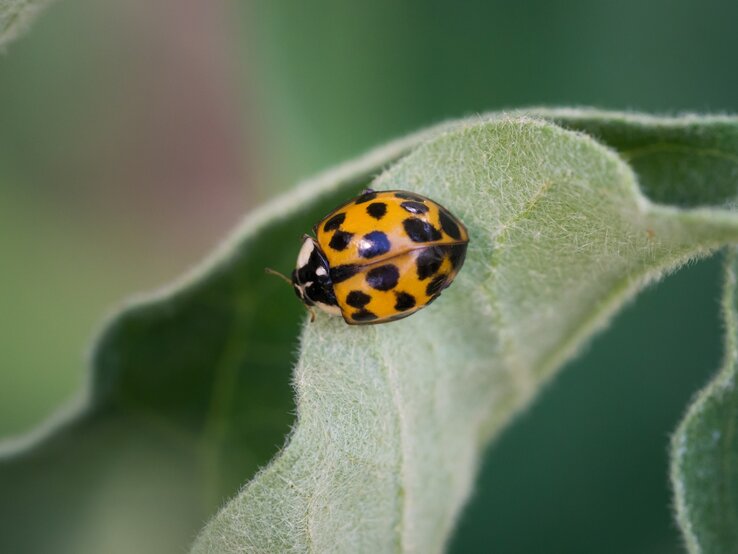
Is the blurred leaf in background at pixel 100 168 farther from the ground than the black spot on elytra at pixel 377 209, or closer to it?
closer to it

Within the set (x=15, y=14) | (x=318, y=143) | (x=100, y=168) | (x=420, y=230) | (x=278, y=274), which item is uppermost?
(x=15, y=14)

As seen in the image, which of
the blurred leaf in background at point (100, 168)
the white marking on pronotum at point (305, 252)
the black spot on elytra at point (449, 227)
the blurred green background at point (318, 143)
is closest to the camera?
the black spot on elytra at point (449, 227)

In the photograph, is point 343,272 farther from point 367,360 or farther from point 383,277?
point 367,360

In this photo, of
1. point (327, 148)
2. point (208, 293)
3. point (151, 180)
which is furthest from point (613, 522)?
point (151, 180)

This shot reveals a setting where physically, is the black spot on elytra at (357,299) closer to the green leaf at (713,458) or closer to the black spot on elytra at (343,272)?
the black spot on elytra at (343,272)

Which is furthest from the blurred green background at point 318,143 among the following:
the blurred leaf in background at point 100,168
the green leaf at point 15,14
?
the green leaf at point 15,14

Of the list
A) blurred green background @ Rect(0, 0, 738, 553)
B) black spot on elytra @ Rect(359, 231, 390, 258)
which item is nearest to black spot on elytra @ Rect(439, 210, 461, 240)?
black spot on elytra @ Rect(359, 231, 390, 258)

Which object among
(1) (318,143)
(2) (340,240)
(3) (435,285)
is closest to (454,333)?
(3) (435,285)
